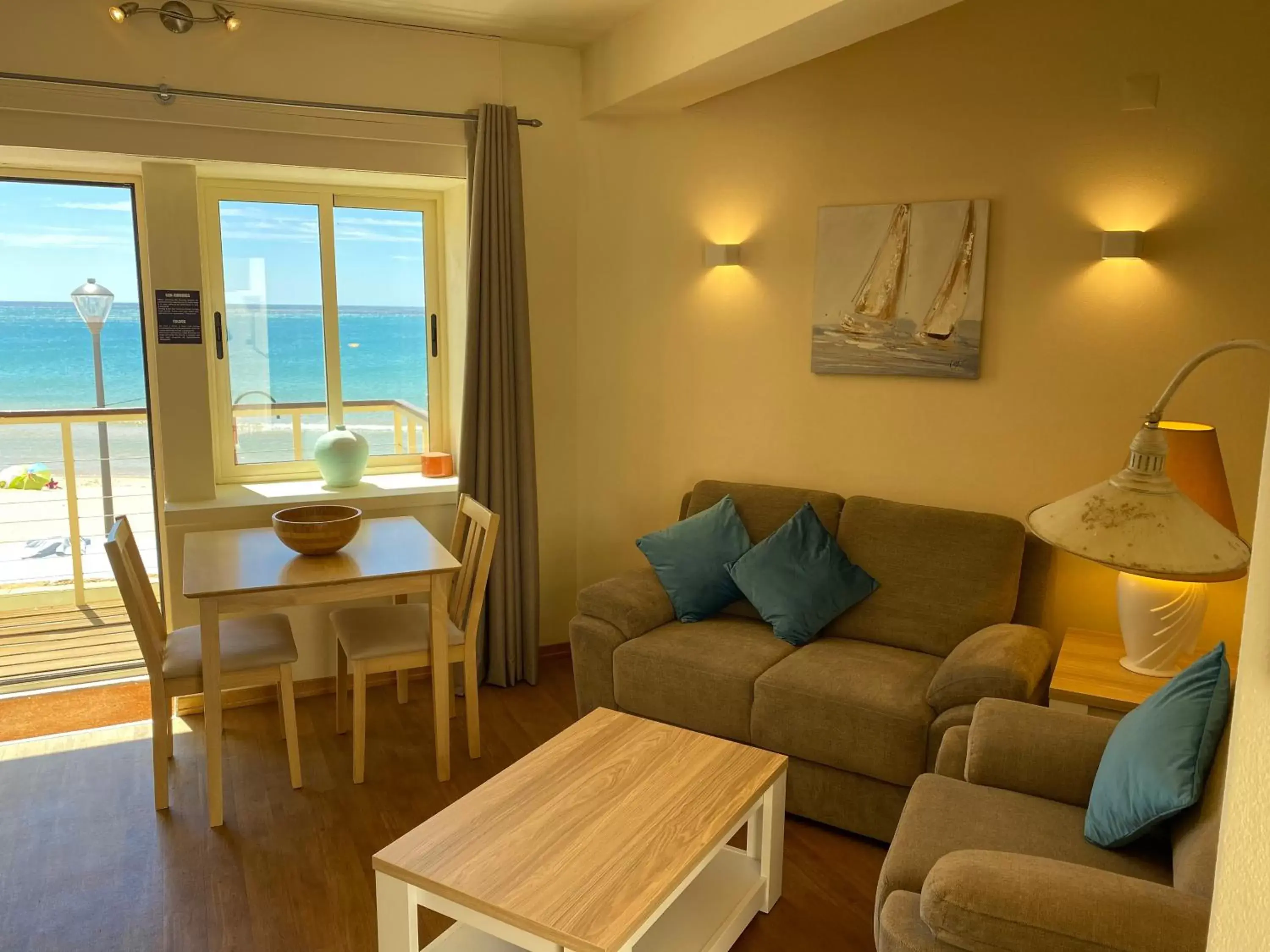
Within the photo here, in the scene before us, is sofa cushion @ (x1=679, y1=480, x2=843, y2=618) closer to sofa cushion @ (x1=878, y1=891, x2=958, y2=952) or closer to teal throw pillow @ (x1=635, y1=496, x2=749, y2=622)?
teal throw pillow @ (x1=635, y1=496, x2=749, y2=622)

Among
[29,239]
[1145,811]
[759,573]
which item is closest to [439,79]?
[29,239]

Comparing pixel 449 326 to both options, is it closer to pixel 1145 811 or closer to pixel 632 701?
pixel 632 701

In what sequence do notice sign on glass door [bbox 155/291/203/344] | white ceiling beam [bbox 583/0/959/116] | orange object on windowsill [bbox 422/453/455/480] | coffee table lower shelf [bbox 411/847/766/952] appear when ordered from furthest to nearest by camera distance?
orange object on windowsill [bbox 422/453/455/480] < notice sign on glass door [bbox 155/291/203/344] < white ceiling beam [bbox 583/0/959/116] < coffee table lower shelf [bbox 411/847/766/952]

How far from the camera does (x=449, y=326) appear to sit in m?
4.55

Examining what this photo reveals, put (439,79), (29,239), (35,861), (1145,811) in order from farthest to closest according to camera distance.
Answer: (29,239) < (439,79) < (35,861) < (1145,811)

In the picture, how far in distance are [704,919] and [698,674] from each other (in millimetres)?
951

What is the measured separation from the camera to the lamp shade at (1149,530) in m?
1.78

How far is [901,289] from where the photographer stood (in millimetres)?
3547

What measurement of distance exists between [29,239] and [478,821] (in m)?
3.62

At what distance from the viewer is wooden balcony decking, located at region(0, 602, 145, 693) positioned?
162 inches

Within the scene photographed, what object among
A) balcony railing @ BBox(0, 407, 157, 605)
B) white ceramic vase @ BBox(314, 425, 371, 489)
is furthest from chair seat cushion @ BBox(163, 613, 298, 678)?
balcony railing @ BBox(0, 407, 157, 605)

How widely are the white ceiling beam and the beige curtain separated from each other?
1.52 ft

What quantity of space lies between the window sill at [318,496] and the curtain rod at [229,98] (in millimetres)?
1535

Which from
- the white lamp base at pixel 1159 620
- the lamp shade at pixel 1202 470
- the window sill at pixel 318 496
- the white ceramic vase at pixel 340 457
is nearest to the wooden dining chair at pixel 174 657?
the window sill at pixel 318 496
